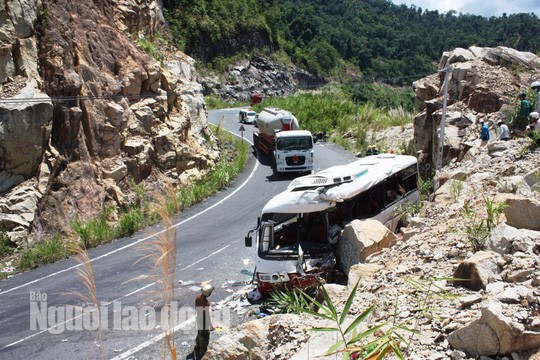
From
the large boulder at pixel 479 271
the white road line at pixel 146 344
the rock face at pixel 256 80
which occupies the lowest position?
the white road line at pixel 146 344

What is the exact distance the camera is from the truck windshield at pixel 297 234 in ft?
36.2

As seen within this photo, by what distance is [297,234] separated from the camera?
37.0 feet

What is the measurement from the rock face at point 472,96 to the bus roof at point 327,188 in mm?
6215

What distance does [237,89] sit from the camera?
69.2 meters

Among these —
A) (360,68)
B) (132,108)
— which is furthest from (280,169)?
(360,68)

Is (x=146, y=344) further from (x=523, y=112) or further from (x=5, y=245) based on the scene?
(x=523, y=112)

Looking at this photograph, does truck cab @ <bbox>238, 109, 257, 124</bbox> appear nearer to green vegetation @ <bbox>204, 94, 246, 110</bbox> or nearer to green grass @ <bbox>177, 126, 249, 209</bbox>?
green vegetation @ <bbox>204, 94, 246, 110</bbox>

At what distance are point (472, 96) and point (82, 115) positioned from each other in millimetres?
15320

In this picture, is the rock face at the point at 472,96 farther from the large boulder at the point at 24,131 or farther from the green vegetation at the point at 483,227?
the large boulder at the point at 24,131

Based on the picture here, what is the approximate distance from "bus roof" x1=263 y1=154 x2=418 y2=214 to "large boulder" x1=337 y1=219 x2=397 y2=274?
2.59 feet

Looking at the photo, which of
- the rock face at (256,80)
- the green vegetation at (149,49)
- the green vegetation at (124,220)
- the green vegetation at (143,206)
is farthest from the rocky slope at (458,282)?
the rock face at (256,80)

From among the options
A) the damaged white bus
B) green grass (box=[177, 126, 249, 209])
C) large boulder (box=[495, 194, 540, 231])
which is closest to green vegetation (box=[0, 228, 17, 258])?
green grass (box=[177, 126, 249, 209])

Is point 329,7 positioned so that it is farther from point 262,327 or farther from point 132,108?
point 262,327

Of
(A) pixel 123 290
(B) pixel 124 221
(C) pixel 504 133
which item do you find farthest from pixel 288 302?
(B) pixel 124 221
